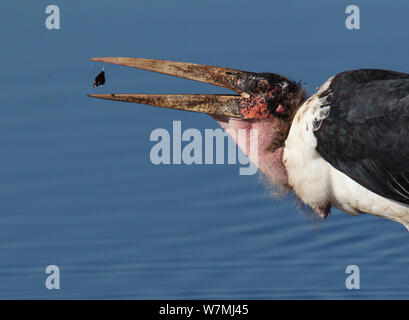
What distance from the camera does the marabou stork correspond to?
757 cm

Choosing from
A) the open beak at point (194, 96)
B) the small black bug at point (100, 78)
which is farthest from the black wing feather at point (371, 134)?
the small black bug at point (100, 78)

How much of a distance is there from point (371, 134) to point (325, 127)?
244 millimetres

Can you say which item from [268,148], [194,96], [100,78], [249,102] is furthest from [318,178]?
[100,78]

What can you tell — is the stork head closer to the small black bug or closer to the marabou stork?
the marabou stork

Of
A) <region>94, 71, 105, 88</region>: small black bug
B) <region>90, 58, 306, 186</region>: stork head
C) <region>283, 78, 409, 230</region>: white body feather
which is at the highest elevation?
<region>94, 71, 105, 88</region>: small black bug

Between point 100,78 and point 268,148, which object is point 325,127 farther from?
point 100,78

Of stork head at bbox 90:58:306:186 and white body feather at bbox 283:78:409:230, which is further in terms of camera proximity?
stork head at bbox 90:58:306:186

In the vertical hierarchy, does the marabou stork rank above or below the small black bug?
below

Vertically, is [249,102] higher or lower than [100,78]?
lower

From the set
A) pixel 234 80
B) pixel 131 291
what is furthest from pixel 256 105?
pixel 131 291

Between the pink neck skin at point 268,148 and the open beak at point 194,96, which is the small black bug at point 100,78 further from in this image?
the pink neck skin at point 268,148

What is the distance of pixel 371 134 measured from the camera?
7562mm

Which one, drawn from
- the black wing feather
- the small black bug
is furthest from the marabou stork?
the small black bug

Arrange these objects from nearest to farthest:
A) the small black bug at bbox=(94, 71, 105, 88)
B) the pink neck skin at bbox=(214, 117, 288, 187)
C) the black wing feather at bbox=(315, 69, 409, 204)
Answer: the black wing feather at bbox=(315, 69, 409, 204), the pink neck skin at bbox=(214, 117, 288, 187), the small black bug at bbox=(94, 71, 105, 88)
